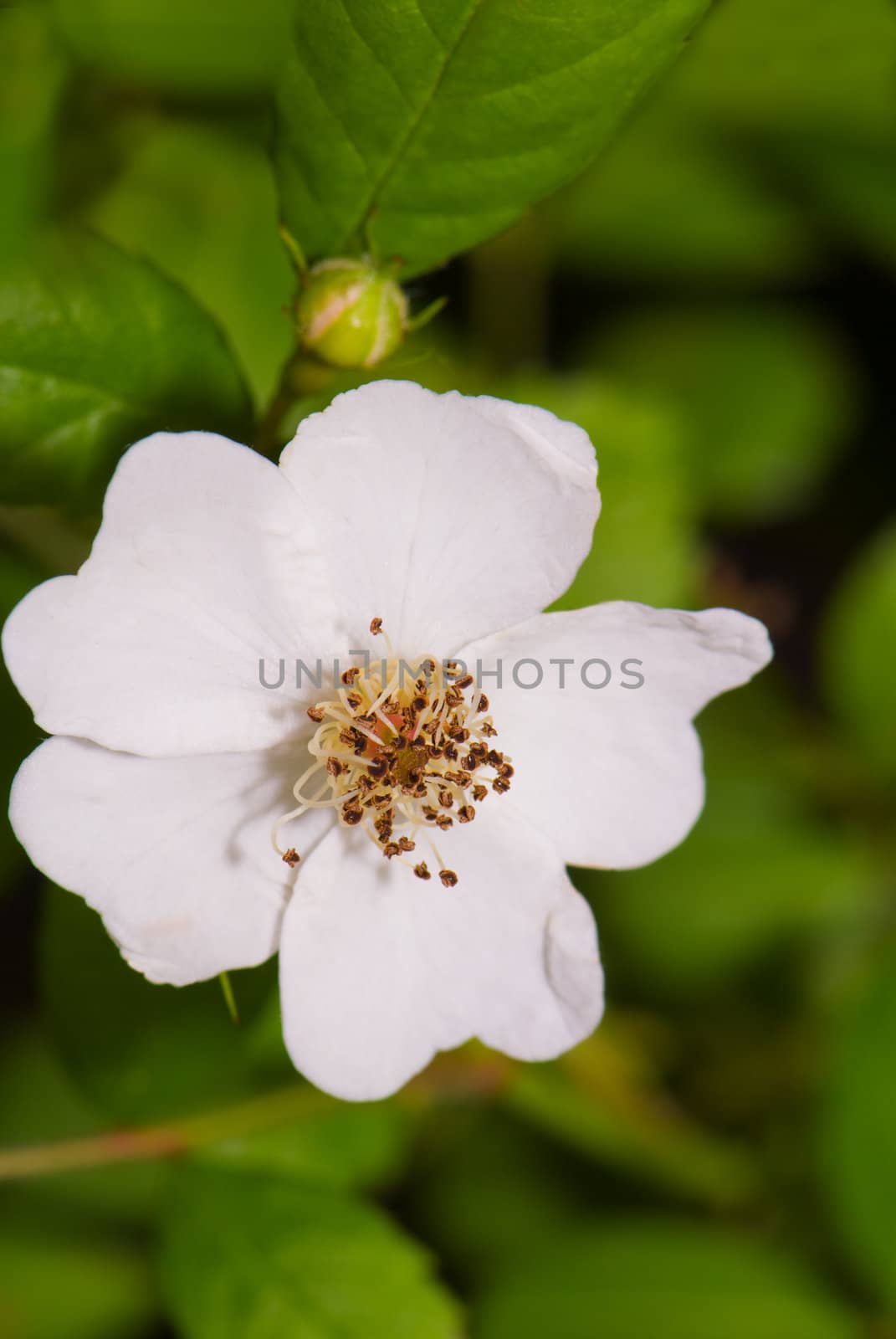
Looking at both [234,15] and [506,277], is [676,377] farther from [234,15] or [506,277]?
[234,15]

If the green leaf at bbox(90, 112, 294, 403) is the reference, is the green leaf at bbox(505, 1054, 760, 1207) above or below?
below

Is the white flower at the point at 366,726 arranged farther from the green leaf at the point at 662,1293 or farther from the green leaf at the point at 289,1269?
the green leaf at the point at 662,1293

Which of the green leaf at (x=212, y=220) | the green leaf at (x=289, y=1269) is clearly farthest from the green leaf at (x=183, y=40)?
the green leaf at (x=289, y=1269)

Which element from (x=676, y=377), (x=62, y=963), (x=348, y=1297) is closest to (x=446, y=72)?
(x=62, y=963)

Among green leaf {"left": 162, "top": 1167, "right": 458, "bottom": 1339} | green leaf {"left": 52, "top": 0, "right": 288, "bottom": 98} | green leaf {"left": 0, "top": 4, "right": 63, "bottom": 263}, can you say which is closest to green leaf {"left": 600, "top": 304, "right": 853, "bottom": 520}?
green leaf {"left": 52, "top": 0, "right": 288, "bottom": 98}

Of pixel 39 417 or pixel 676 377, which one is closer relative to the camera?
pixel 39 417

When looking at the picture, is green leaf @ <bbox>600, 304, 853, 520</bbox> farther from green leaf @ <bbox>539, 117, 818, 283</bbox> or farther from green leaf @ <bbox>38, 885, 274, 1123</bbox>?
green leaf @ <bbox>38, 885, 274, 1123</bbox>
